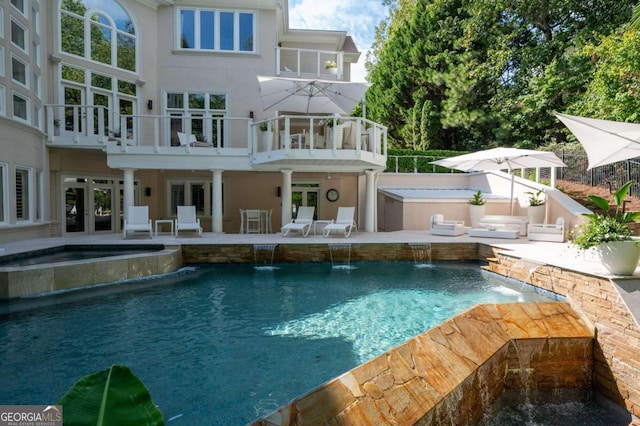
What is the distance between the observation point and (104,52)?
14.1 meters

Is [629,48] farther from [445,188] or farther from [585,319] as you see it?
[585,319]

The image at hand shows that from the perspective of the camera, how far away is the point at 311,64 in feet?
54.0

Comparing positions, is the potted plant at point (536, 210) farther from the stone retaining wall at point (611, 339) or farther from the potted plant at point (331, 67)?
the potted plant at point (331, 67)

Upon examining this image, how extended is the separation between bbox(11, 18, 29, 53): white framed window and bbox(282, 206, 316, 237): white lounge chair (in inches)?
355

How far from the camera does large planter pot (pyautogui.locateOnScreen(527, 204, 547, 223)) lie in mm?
12680

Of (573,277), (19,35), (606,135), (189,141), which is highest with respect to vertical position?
(19,35)

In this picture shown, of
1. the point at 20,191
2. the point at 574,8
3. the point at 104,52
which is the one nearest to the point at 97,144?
the point at 20,191

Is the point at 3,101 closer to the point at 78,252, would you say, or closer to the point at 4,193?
the point at 4,193

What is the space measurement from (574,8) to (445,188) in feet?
38.9

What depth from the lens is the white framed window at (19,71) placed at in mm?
10803

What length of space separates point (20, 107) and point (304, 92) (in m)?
8.22

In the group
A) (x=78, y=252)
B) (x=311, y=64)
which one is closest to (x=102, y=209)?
(x=78, y=252)

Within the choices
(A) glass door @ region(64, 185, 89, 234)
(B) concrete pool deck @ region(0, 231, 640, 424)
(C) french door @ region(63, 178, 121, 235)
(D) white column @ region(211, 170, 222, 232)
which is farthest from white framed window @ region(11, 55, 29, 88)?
(D) white column @ region(211, 170, 222, 232)

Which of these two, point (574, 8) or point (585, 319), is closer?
point (585, 319)
